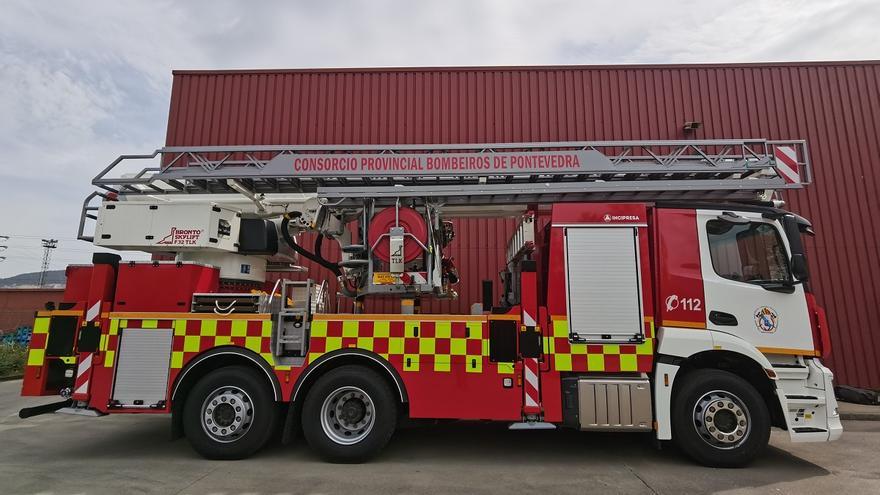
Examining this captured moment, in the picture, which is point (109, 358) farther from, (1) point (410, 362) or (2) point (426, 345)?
(2) point (426, 345)

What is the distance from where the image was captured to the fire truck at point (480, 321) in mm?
4895

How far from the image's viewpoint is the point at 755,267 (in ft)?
16.7

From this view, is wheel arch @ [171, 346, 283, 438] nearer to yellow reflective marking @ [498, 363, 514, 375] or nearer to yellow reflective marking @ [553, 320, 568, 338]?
yellow reflective marking @ [498, 363, 514, 375]

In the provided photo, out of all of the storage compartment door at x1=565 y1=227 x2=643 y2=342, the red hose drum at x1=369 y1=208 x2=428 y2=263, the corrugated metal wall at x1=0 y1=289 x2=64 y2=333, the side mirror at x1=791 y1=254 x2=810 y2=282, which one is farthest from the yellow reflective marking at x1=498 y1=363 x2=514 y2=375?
the corrugated metal wall at x1=0 y1=289 x2=64 y2=333

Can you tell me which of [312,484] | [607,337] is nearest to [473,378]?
[607,337]

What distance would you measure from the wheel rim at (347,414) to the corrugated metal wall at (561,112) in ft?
16.4

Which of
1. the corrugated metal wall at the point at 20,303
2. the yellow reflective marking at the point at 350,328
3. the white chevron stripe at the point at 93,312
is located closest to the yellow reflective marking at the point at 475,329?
the yellow reflective marking at the point at 350,328

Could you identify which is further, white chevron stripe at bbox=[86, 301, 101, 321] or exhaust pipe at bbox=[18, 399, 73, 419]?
white chevron stripe at bbox=[86, 301, 101, 321]

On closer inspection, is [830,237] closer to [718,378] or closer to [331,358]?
[718,378]

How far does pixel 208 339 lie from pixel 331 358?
1.47 metres

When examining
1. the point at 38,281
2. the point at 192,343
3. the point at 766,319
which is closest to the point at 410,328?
the point at 192,343

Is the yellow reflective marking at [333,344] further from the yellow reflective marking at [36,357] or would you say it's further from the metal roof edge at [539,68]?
the metal roof edge at [539,68]

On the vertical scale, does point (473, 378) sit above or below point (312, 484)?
above

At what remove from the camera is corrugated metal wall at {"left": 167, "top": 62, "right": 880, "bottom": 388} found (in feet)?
33.4
